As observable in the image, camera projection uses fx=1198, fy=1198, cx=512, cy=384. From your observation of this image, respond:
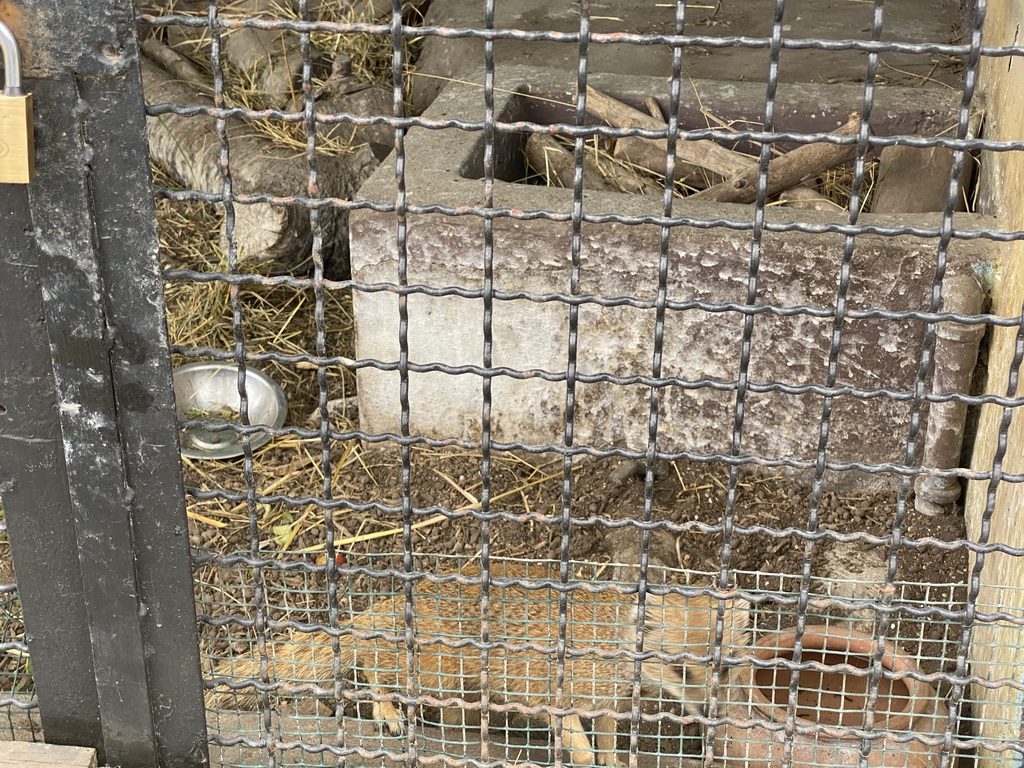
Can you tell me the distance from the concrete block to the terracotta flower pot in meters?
0.89

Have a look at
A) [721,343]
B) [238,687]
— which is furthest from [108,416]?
[721,343]

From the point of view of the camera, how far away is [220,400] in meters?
5.01

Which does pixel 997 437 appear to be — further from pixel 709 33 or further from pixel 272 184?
pixel 709 33

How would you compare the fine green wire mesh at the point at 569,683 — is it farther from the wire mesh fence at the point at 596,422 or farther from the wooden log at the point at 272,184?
the wooden log at the point at 272,184

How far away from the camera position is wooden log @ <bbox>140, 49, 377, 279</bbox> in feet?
→ 17.7

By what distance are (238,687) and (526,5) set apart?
5188 mm

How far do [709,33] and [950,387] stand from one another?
3139mm

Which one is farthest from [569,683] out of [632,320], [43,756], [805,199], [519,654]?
[805,199]

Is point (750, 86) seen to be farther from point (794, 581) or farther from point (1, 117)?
point (1, 117)

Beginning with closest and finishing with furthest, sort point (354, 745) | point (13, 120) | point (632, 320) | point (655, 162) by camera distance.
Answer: point (13, 120)
point (354, 745)
point (632, 320)
point (655, 162)

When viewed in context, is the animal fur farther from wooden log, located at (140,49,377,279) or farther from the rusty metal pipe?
wooden log, located at (140,49,377,279)

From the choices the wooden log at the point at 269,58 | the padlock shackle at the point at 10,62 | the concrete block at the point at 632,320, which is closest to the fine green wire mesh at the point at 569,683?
the concrete block at the point at 632,320

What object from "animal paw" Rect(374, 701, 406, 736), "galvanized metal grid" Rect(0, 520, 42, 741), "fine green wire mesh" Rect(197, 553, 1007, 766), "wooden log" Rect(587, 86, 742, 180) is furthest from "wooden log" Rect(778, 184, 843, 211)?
"galvanized metal grid" Rect(0, 520, 42, 741)

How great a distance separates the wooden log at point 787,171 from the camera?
4.53 meters
